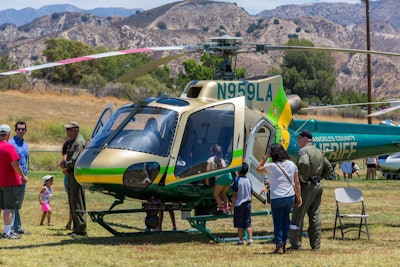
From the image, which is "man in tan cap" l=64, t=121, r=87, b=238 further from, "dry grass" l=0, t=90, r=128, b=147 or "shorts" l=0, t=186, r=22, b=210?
"dry grass" l=0, t=90, r=128, b=147

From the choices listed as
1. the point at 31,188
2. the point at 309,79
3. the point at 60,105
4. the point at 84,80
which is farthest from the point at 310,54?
the point at 31,188

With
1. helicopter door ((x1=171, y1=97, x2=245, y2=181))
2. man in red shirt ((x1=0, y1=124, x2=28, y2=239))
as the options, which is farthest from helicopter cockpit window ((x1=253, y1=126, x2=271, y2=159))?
man in red shirt ((x1=0, y1=124, x2=28, y2=239))

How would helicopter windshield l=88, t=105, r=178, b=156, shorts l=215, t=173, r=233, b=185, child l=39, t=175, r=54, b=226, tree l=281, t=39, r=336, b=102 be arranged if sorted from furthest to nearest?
1. tree l=281, t=39, r=336, b=102
2. child l=39, t=175, r=54, b=226
3. shorts l=215, t=173, r=233, b=185
4. helicopter windshield l=88, t=105, r=178, b=156

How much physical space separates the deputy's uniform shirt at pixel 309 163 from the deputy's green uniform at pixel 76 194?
379 cm

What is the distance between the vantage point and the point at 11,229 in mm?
14172

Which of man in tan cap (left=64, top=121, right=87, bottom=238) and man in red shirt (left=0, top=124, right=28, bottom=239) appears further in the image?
man in tan cap (left=64, top=121, right=87, bottom=238)

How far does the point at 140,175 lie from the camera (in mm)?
13008

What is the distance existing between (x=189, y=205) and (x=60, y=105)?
51832 millimetres

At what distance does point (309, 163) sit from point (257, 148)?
6.35ft

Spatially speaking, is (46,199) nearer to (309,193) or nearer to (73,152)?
(73,152)

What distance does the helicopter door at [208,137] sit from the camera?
13336mm

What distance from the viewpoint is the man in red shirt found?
13.2 meters

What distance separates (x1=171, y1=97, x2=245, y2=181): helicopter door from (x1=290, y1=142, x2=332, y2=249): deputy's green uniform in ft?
4.46

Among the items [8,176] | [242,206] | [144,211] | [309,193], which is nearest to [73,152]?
[8,176]
